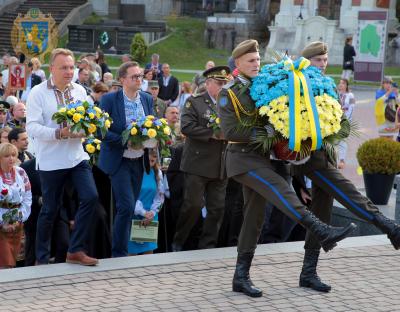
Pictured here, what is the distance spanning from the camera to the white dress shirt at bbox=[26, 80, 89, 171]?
845 cm

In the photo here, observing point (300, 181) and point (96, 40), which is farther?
point (96, 40)

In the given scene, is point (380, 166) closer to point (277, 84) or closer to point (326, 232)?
point (277, 84)

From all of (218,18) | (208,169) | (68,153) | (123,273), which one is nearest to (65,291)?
(123,273)

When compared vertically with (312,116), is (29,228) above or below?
below

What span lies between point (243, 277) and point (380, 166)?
15.9 feet

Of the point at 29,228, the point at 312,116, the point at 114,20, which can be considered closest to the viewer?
the point at 312,116

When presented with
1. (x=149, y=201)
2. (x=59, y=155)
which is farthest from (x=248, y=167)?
(x=149, y=201)

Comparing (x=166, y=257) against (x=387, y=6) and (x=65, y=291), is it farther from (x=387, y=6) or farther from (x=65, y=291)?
(x=387, y=6)

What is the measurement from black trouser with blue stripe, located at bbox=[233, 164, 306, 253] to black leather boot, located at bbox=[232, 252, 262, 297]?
6 cm

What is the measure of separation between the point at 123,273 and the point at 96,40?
35522mm

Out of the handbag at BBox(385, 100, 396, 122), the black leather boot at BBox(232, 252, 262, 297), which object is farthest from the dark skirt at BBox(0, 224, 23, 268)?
the handbag at BBox(385, 100, 396, 122)

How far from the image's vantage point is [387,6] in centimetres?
4122

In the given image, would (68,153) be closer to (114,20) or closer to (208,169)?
(208,169)

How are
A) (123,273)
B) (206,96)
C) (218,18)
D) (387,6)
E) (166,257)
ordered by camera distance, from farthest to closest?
(218,18), (387,6), (206,96), (166,257), (123,273)
